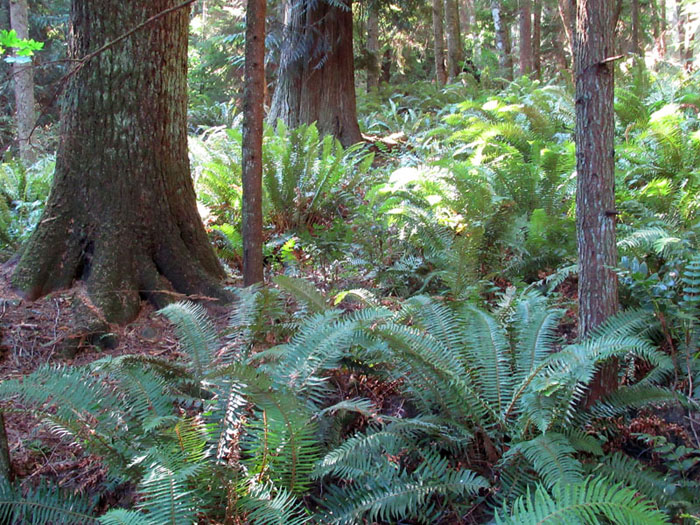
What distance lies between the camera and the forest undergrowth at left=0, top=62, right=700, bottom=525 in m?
1.95

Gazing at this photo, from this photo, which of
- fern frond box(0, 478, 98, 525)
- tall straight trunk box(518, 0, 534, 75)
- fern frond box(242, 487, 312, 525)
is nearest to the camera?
fern frond box(242, 487, 312, 525)

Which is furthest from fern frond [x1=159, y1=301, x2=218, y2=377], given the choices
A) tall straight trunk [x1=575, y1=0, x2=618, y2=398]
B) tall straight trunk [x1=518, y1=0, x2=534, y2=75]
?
tall straight trunk [x1=518, y1=0, x2=534, y2=75]

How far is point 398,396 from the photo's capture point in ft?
8.92

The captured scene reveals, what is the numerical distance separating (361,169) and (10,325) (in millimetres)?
3520

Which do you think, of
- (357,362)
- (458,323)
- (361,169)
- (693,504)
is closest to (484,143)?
(361,169)

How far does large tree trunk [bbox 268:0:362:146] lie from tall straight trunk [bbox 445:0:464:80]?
4513mm

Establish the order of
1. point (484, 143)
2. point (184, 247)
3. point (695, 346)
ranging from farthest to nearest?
point (484, 143)
point (184, 247)
point (695, 346)

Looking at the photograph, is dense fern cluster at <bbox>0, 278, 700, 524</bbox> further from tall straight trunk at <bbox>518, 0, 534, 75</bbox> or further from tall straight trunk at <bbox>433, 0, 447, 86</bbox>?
tall straight trunk at <bbox>433, 0, 447, 86</bbox>

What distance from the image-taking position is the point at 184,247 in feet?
12.1

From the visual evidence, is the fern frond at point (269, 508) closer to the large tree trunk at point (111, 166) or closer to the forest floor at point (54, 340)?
the forest floor at point (54, 340)

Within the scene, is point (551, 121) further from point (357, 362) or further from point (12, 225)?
point (12, 225)

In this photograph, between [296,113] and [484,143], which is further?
A: [296,113]

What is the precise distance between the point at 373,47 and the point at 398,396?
1463 cm

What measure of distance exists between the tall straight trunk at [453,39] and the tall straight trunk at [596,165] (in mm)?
9860
